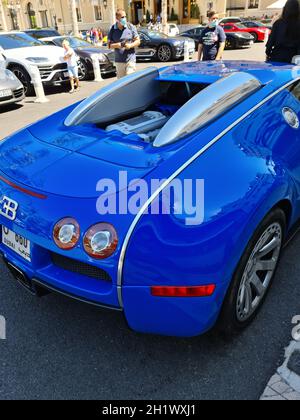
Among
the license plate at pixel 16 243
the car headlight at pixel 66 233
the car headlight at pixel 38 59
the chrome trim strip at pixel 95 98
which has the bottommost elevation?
the car headlight at pixel 38 59

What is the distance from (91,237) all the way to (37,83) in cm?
791

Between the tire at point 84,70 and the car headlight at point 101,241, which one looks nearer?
the car headlight at point 101,241

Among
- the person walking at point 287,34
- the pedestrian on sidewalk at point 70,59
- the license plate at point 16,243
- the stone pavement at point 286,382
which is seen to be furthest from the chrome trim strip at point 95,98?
the pedestrian on sidewalk at point 70,59

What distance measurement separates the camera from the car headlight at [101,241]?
5.25 ft

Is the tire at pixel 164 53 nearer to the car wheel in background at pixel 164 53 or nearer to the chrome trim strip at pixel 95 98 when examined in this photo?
the car wheel in background at pixel 164 53

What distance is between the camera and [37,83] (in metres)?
8.48

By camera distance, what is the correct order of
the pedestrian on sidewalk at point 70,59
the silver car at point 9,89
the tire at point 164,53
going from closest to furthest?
the silver car at point 9,89 → the pedestrian on sidewalk at point 70,59 → the tire at point 164,53

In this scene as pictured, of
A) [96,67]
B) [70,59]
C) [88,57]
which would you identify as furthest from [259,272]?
[88,57]

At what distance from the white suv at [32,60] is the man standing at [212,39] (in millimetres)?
4049

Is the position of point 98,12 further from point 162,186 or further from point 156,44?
point 162,186

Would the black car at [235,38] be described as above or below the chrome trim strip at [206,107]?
below

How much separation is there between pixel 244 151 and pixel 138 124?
3.52 ft

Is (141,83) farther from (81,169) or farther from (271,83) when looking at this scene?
(81,169)

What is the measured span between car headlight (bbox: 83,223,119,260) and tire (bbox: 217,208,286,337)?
629 millimetres
